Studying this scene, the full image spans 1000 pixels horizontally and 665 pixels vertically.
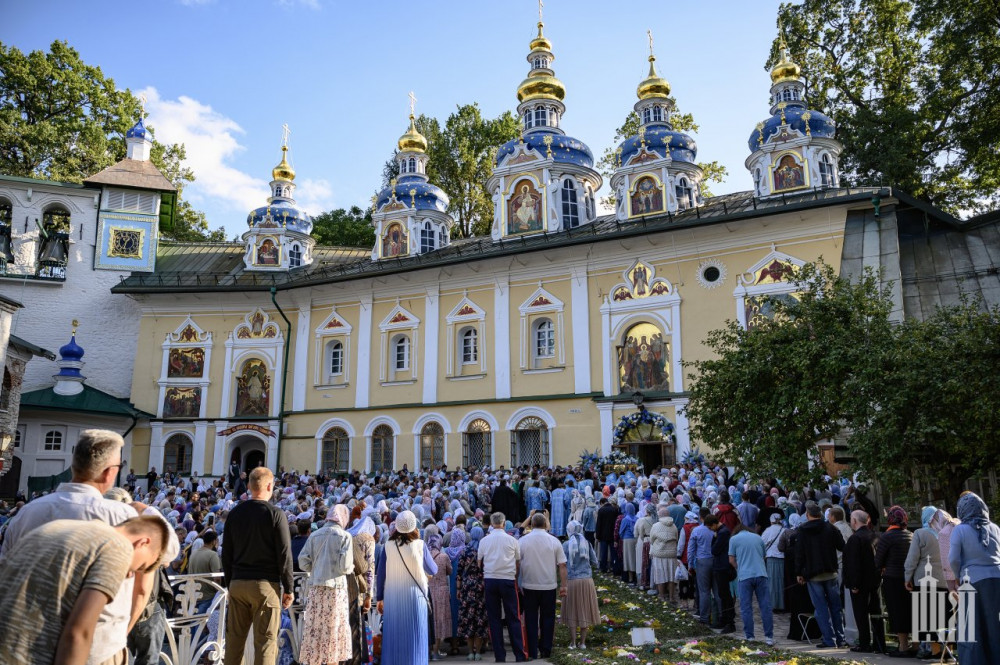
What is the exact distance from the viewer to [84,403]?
29.6 m

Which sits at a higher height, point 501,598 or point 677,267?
point 677,267

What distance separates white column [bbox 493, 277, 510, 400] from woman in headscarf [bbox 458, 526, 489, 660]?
55.7ft

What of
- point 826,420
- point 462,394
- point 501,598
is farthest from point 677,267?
point 501,598

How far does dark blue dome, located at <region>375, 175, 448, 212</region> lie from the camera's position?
32.8 metres

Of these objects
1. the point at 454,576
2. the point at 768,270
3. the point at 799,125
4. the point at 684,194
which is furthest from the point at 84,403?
the point at 799,125

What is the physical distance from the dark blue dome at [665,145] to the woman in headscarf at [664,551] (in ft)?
59.5

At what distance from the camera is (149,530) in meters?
3.03

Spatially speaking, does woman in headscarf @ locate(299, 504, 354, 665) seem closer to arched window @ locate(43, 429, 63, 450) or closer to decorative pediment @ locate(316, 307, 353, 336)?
decorative pediment @ locate(316, 307, 353, 336)

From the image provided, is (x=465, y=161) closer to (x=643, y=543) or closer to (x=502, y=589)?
(x=643, y=543)

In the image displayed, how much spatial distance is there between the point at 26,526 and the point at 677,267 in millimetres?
22587

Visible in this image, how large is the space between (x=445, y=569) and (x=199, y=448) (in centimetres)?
2400

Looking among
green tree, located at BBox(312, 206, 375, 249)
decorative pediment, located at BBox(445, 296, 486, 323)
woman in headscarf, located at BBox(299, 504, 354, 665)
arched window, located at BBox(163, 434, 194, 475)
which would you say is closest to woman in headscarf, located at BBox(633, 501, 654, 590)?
woman in headscarf, located at BBox(299, 504, 354, 665)

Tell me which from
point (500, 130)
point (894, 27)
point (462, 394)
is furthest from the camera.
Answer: point (500, 130)

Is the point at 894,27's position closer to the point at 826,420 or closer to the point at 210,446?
the point at 826,420
